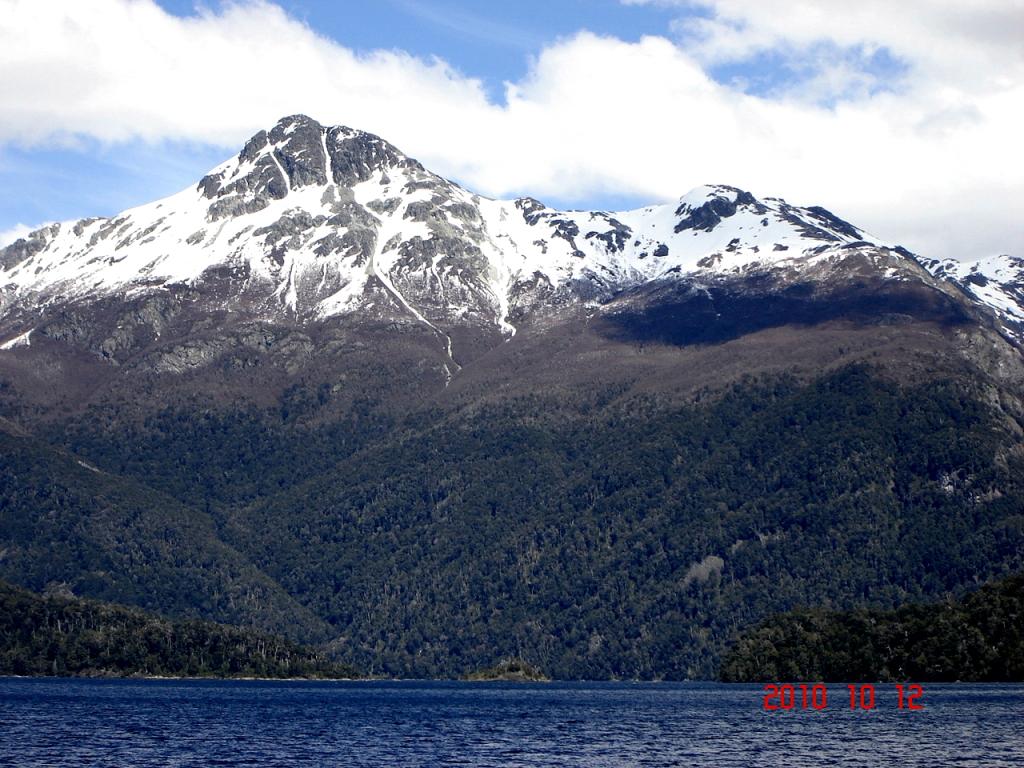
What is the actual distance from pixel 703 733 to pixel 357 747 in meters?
41.2

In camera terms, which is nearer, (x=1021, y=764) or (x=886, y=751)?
(x=1021, y=764)

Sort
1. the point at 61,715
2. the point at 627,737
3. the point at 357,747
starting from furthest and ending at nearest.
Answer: the point at 61,715 < the point at 627,737 < the point at 357,747

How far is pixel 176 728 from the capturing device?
593 feet

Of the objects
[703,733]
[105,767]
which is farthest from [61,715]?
[703,733]

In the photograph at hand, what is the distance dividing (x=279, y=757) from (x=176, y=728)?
118 feet

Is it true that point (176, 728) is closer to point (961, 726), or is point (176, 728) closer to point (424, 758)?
point (424, 758)

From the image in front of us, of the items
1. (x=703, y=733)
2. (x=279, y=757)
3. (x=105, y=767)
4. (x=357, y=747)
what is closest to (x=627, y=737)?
(x=703, y=733)

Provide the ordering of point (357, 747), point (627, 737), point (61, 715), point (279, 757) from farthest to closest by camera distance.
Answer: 1. point (61, 715)
2. point (627, 737)
3. point (357, 747)
4. point (279, 757)

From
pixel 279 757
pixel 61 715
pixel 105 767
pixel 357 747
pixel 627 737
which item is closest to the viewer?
pixel 105 767

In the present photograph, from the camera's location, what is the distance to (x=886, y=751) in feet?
497

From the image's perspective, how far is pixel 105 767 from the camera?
134 metres

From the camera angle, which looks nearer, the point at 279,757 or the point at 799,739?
the point at 279,757

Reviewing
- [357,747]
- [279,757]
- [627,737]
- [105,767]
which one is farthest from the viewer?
[627,737]

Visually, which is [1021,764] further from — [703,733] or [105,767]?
[105,767]
